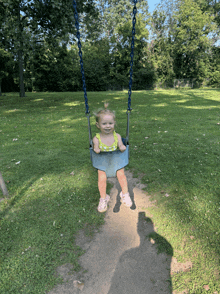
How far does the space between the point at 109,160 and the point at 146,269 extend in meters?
1.52

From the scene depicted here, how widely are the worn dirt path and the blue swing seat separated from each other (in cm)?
79

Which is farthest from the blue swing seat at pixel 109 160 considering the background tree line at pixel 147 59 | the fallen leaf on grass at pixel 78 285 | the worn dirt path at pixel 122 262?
the background tree line at pixel 147 59

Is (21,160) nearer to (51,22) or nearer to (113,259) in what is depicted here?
(113,259)

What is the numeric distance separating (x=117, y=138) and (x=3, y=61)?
3072cm

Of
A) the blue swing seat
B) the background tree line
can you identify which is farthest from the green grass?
the background tree line

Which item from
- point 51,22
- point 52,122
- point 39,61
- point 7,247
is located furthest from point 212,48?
point 7,247

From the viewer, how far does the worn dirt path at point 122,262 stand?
2.26m

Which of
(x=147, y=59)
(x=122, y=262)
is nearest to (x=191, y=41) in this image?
(x=147, y=59)

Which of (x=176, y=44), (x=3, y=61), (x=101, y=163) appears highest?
(x=176, y=44)

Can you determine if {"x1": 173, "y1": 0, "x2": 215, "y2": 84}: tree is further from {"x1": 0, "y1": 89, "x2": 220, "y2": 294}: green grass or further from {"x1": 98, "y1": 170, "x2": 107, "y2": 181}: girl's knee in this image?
{"x1": 98, "y1": 170, "x2": 107, "y2": 181}: girl's knee

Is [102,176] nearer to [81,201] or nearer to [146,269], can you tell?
[81,201]

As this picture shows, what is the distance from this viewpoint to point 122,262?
253cm

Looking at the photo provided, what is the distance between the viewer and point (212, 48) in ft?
131

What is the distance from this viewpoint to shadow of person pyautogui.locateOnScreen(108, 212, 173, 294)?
2238 mm
